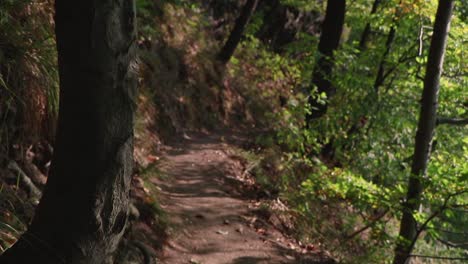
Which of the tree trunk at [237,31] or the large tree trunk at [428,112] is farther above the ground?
the tree trunk at [237,31]

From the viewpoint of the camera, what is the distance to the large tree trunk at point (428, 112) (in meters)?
4.98

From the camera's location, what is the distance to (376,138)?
796 centimetres

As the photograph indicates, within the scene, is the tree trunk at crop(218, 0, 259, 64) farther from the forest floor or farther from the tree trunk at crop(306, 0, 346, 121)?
the forest floor

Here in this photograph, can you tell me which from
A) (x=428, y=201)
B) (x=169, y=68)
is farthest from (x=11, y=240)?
(x=169, y=68)

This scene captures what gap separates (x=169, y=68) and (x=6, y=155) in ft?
27.6

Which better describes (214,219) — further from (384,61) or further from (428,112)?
(384,61)

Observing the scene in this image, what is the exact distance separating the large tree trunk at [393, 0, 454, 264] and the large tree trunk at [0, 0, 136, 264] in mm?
3766

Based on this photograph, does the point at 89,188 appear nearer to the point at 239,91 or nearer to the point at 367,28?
the point at 367,28

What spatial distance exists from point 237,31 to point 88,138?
13586 mm

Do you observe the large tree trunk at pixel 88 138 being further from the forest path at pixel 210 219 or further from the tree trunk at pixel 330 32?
the tree trunk at pixel 330 32

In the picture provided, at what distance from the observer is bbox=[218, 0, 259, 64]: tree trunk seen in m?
14.4

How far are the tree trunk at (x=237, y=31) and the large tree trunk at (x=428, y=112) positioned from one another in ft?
32.2

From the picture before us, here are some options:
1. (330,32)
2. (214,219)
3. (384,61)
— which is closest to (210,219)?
(214,219)

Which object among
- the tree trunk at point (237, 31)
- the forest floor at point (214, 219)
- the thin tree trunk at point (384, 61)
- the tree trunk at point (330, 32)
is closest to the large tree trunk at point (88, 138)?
the forest floor at point (214, 219)
